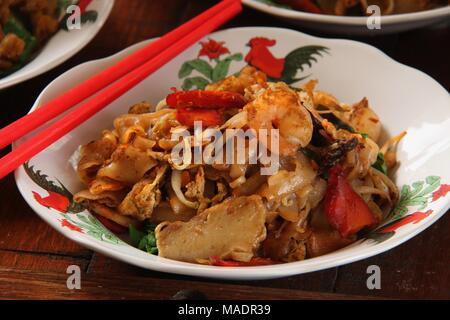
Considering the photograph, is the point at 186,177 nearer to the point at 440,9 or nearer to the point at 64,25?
the point at 64,25

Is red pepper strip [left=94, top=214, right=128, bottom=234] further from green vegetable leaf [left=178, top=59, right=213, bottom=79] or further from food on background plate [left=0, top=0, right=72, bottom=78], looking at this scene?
food on background plate [left=0, top=0, right=72, bottom=78]

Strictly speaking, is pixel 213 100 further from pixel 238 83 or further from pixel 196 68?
pixel 196 68

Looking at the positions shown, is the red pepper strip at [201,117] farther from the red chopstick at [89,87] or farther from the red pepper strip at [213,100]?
the red chopstick at [89,87]

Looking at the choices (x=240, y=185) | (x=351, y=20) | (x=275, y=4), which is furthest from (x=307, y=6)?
(x=240, y=185)

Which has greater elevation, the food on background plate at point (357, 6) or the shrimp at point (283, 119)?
the shrimp at point (283, 119)

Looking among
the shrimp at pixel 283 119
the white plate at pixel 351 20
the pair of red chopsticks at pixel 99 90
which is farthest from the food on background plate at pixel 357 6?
the shrimp at pixel 283 119

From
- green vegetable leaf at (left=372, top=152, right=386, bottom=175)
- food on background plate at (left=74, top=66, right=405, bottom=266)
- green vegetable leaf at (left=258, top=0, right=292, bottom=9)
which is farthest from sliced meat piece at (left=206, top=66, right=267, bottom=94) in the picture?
green vegetable leaf at (left=258, top=0, right=292, bottom=9)

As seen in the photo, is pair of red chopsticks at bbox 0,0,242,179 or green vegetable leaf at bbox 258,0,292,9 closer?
pair of red chopsticks at bbox 0,0,242,179
